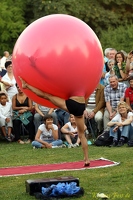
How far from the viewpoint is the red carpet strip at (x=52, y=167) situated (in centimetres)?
941

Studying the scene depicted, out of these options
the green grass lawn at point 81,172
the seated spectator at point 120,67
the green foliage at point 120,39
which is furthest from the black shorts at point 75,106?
the green foliage at point 120,39

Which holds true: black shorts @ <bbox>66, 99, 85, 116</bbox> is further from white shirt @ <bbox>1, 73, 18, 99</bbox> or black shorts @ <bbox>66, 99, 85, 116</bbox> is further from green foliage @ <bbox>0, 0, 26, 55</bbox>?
green foliage @ <bbox>0, 0, 26, 55</bbox>

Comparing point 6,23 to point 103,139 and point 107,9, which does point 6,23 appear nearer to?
point 107,9

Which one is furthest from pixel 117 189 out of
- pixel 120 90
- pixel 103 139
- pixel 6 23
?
pixel 6 23

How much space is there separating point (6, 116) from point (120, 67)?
3064 millimetres

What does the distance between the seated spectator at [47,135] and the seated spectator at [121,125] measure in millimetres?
1210

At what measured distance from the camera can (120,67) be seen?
551 inches

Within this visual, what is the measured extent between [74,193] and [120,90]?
19.5ft

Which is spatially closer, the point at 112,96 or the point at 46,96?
the point at 46,96

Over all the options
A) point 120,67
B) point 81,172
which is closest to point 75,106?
point 81,172

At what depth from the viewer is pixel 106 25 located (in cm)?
3262

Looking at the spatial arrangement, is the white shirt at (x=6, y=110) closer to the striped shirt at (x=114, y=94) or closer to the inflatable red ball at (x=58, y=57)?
the striped shirt at (x=114, y=94)

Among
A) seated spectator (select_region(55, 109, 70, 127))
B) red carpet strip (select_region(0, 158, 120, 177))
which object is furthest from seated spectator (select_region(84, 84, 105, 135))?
red carpet strip (select_region(0, 158, 120, 177))

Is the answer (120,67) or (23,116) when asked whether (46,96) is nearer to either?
(23,116)
